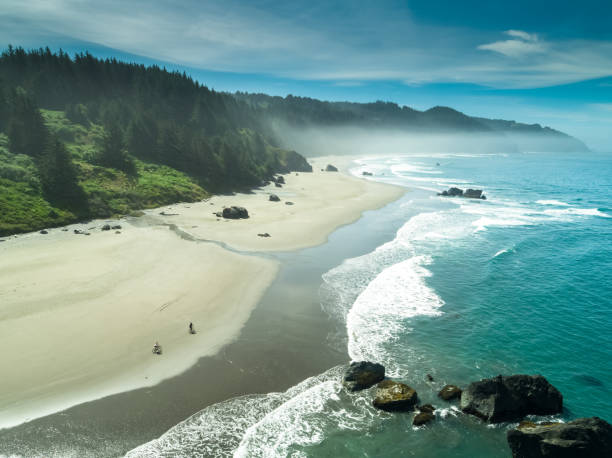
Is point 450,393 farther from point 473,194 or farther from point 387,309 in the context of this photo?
point 473,194

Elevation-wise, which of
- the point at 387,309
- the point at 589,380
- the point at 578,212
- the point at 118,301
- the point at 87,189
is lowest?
the point at 118,301

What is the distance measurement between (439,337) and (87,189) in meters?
53.0

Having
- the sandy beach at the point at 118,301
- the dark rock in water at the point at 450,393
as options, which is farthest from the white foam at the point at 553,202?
the dark rock in water at the point at 450,393

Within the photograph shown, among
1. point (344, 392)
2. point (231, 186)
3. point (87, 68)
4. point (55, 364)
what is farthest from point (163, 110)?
point (344, 392)

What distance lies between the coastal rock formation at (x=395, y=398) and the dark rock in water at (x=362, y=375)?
0.72 metres

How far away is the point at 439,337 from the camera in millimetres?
21547

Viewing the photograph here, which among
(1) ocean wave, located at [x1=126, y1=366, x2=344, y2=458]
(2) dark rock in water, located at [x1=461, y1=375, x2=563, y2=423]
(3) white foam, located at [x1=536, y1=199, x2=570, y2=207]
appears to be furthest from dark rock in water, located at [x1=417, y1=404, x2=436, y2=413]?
(3) white foam, located at [x1=536, y1=199, x2=570, y2=207]

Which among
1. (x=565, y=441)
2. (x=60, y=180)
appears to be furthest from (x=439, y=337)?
(x=60, y=180)

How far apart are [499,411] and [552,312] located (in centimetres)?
1441

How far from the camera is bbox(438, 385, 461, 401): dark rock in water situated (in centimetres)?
1614

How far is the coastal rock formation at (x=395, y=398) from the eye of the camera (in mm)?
15430

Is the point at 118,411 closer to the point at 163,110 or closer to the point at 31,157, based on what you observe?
the point at 31,157

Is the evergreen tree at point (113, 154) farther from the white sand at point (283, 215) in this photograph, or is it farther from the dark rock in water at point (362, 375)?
the dark rock in water at point (362, 375)

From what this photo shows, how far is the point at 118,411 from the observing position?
1468 centimetres
